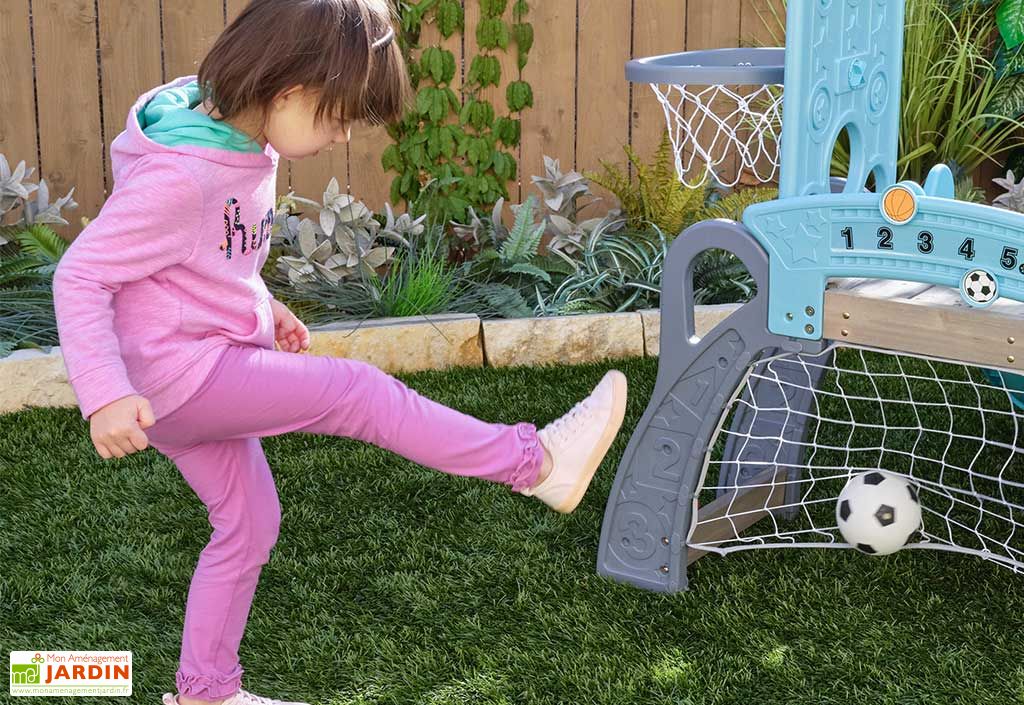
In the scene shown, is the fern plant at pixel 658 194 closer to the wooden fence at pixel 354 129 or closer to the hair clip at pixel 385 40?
the wooden fence at pixel 354 129

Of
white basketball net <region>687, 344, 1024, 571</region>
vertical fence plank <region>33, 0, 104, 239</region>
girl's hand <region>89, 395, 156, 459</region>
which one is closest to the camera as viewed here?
girl's hand <region>89, 395, 156, 459</region>

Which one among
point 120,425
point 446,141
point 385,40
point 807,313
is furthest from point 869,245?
point 446,141

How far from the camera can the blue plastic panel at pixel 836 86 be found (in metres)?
2.36

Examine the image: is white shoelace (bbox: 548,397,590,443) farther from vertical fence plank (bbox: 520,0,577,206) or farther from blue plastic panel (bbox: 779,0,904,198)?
vertical fence plank (bbox: 520,0,577,206)

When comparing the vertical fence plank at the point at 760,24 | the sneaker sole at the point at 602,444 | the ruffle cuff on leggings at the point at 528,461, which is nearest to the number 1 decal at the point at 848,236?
the sneaker sole at the point at 602,444

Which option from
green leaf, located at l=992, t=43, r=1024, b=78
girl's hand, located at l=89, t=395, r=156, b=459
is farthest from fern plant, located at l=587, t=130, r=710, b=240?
girl's hand, located at l=89, t=395, r=156, b=459

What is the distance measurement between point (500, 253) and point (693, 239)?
2.02m

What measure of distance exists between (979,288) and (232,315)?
4.24ft

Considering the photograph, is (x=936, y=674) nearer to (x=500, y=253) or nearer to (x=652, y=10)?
(x=500, y=253)

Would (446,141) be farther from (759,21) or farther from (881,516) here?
(881,516)

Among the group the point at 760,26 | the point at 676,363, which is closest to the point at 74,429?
the point at 676,363

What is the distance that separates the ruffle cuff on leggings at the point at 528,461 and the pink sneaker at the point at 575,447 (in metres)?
0.02

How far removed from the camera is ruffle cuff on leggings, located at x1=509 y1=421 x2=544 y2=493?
6.55 ft

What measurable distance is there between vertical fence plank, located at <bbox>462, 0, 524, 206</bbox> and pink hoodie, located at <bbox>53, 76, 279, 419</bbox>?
2.98 metres
